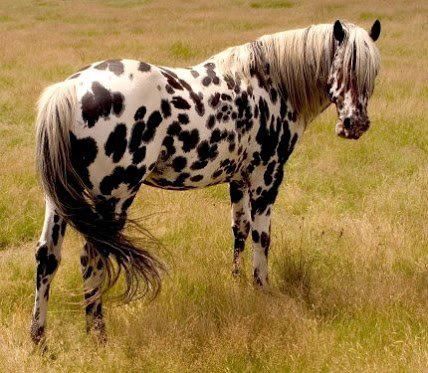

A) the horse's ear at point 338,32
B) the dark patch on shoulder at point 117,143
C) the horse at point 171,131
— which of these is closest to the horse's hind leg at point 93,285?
the horse at point 171,131

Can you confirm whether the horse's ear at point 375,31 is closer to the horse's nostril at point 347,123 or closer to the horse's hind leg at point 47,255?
the horse's nostril at point 347,123

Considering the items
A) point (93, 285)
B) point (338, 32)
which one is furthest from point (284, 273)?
point (338, 32)

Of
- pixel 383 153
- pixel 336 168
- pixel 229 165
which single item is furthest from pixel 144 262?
pixel 383 153

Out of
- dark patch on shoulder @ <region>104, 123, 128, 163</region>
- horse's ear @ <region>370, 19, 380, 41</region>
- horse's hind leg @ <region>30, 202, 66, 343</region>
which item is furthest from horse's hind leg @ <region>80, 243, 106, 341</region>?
horse's ear @ <region>370, 19, 380, 41</region>

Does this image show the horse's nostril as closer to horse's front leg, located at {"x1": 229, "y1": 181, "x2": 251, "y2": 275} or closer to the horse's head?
the horse's head

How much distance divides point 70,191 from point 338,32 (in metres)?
2.07

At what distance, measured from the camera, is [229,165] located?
3754 mm

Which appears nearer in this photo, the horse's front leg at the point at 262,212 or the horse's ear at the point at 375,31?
the horse's ear at the point at 375,31

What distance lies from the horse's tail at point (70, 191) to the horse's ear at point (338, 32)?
1.80 meters

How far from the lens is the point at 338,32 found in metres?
3.64

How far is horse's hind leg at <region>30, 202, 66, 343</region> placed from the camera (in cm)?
325

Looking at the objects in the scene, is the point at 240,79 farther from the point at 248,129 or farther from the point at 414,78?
the point at 414,78

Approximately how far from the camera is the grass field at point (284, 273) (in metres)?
3.17

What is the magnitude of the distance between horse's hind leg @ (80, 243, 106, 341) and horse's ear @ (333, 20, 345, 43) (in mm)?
2156
